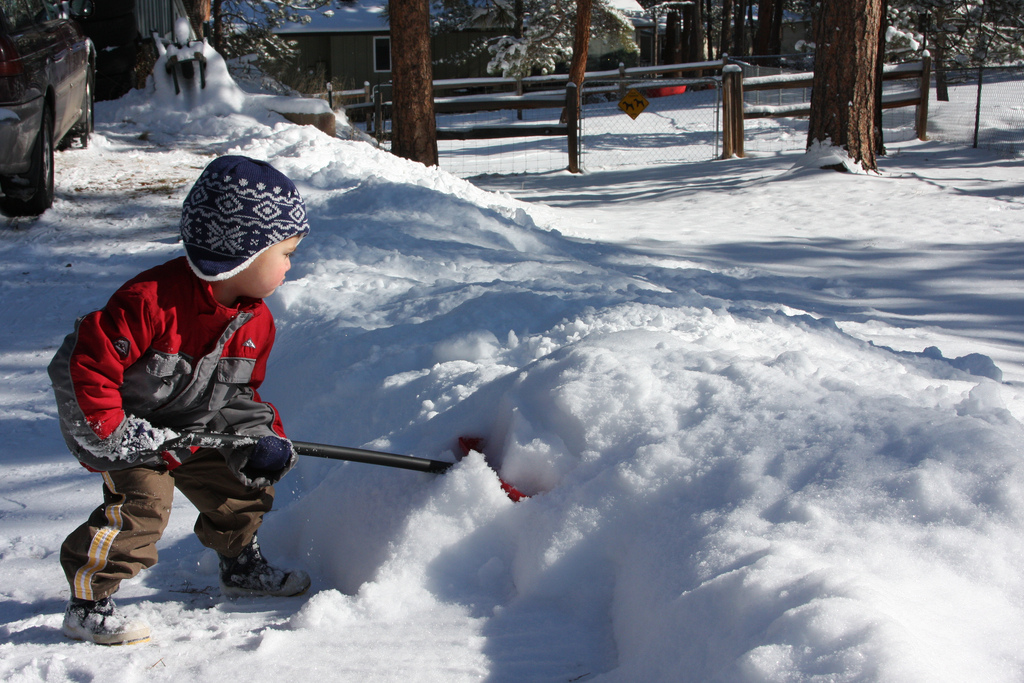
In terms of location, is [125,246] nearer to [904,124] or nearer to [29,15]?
[29,15]

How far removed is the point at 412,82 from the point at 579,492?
753 centimetres

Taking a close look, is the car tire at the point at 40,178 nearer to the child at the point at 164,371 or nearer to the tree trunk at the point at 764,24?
the child at the point at 164,371

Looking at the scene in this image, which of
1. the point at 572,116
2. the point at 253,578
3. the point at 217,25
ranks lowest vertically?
the point at 253,578

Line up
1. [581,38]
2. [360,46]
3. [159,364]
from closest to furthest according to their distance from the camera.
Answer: [159,364]
[581,38]
[360,46]

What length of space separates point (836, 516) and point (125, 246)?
5167mm

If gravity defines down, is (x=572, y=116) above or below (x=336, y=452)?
above

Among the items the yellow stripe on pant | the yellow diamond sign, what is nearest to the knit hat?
the yellow stripe on pant

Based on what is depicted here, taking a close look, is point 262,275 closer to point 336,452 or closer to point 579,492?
point 336,452

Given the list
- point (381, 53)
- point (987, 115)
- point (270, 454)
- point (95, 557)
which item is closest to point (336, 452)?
point (270, 454)

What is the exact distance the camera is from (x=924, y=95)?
1327 centimetres

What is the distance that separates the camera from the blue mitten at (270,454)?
199 centimetres

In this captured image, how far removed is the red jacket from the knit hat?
9 centimetres

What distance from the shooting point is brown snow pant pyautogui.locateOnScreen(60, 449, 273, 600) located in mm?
1978

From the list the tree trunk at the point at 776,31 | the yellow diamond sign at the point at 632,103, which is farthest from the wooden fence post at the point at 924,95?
the tree trunk at the point at 776,31
